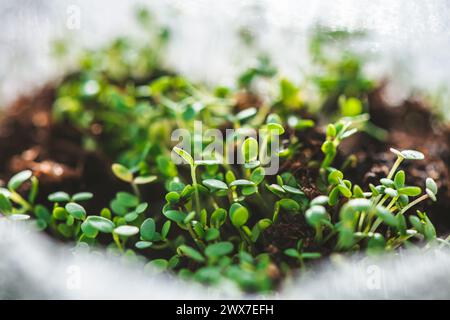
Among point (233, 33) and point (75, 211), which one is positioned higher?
point (233, 33)

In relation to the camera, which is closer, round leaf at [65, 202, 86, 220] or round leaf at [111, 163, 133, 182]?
round leaf at [65, 202, 86, 220]

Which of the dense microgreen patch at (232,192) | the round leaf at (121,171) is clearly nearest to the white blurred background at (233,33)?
the dense microgreen patch at (232,192)

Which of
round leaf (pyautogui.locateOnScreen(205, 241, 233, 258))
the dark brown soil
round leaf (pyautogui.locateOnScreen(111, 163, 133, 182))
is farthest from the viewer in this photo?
the dark brown soil

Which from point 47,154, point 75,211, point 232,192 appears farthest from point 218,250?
point 47,154

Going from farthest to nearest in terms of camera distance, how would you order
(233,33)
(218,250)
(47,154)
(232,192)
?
(233,33) → (47,154) → (232,192) → (218,250)

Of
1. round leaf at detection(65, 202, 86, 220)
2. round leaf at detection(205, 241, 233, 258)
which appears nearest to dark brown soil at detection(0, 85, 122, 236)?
round leaf at detection(65, 202, 86, 220)

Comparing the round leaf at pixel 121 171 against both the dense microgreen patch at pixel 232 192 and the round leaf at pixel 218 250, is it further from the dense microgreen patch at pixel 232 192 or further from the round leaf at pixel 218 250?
the round leaf at pixel 218 250

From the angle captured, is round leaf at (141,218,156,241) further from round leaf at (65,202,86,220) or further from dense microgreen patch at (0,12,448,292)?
round leaf at (65,202,86,220)

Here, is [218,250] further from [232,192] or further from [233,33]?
[233,33]

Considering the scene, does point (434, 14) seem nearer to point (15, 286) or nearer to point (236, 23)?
point (236, 23)
